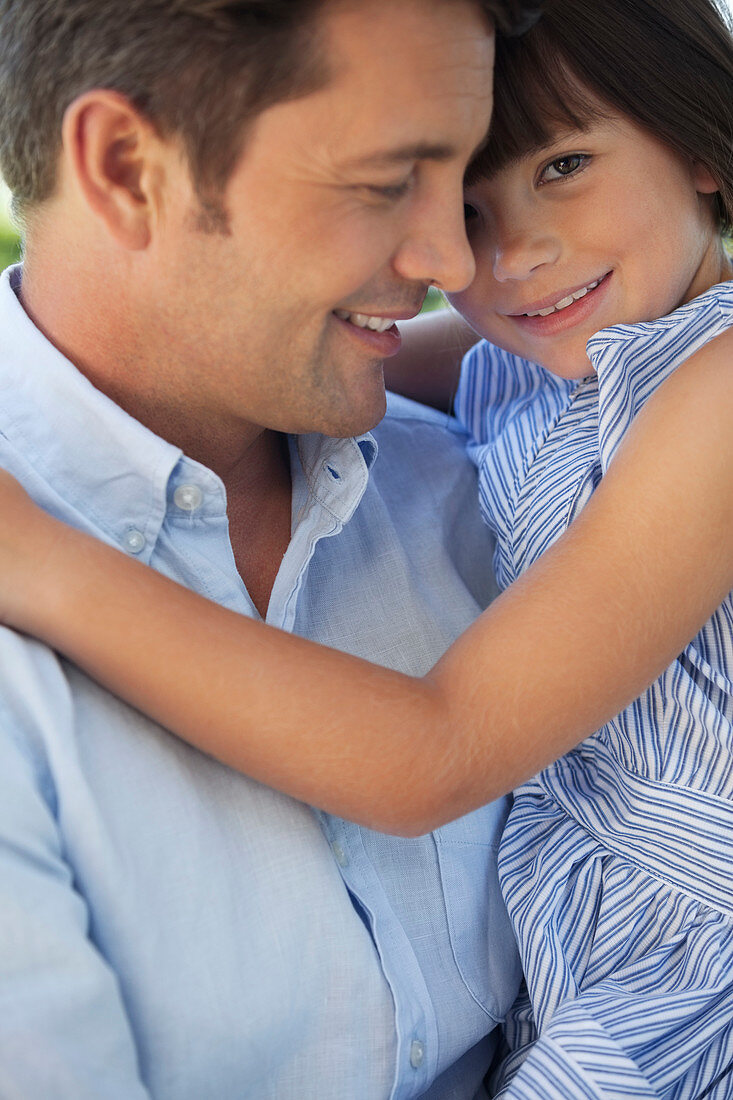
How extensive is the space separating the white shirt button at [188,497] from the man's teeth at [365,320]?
12.3 inches

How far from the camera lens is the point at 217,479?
4.78 ft

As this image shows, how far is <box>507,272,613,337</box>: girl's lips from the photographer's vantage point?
5.50ft

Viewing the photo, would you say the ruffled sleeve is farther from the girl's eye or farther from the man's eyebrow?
the man's eyebrow

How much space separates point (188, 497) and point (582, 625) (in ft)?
1.81

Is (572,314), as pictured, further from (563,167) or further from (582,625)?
(582,625)

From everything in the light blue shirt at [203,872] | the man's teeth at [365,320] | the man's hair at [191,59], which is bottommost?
the light blue shirt at [203,872]

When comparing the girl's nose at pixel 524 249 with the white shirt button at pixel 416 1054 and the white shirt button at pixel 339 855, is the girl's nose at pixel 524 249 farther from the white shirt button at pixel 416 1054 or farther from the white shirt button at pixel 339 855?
the white shirt button at pixel 416 1054

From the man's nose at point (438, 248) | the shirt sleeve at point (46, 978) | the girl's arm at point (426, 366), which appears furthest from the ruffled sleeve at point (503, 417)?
the shirt sleeve at point (46, 978)

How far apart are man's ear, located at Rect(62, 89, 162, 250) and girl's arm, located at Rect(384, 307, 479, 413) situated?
1.03 m

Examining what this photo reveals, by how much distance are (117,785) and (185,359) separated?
61 centimetres

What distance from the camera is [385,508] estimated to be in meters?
1.79

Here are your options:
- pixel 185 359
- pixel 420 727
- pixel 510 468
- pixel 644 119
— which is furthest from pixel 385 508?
pixel 644 119

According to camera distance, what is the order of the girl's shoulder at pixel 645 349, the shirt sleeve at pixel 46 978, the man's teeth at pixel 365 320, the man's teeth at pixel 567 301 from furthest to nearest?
1. the man's teeth at pixel 567 301
2. the girl's shoulder at pixel 645 349
3. the man's teeth at pixel 365 320
4. the shirt sleeve at pixel 46 978

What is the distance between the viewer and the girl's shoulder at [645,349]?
1.58 meters
